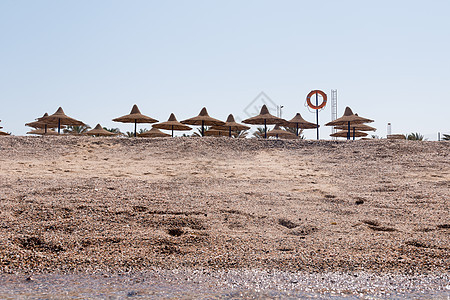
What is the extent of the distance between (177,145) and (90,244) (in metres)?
6.50

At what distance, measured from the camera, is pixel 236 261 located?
321 cm

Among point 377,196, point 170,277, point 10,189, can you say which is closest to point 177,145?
point 10,189

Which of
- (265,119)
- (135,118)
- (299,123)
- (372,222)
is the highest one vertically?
(135,118)

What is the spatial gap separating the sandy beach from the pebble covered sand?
0.02 meters

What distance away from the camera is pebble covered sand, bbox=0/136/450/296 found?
3195mm

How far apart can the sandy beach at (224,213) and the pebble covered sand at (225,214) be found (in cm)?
2

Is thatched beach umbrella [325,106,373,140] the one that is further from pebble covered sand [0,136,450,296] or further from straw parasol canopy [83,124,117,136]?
straw parasol canopy [83,124,117,136]

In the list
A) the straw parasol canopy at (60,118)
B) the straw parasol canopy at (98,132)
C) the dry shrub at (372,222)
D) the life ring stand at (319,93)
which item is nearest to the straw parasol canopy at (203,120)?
the life ring stand at (319,93)

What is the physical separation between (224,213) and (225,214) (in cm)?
4

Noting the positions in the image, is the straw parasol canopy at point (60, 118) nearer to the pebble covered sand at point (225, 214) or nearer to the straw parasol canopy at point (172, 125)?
the straw parasol canopy at point (172, 125)

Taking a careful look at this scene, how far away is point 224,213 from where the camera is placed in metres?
4.61

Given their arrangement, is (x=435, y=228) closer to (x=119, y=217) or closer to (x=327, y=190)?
(x=327, y=190)

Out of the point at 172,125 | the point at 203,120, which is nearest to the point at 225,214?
the point at 203,120

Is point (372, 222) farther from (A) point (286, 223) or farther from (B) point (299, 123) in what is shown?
(B) point (299, 123)
